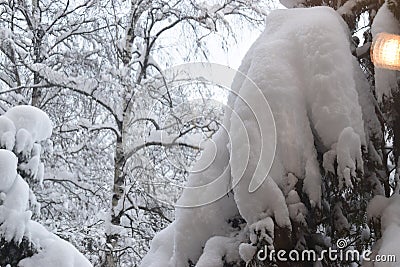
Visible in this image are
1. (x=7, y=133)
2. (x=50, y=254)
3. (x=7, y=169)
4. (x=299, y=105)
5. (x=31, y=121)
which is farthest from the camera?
(x=31, y=121)

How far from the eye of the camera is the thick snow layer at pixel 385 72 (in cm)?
177

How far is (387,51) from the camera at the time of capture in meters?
1.71

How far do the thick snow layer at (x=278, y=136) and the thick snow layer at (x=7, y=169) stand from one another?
1620 millimetres

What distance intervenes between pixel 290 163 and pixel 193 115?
3.70 m

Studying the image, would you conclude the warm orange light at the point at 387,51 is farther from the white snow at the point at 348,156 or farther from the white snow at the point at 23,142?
the white snow at the point at 23,142

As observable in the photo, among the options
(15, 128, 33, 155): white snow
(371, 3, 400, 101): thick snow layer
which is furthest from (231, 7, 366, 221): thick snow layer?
(15, 128, 33, 155): white snow

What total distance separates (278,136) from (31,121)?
2.37 m

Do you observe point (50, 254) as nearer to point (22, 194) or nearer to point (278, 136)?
point (22, 194)

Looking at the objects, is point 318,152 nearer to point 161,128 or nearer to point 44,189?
point 161,128

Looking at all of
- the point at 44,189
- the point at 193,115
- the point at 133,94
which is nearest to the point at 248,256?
the point at 193,115

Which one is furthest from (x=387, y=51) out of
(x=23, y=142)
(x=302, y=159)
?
(x=23, y=142)

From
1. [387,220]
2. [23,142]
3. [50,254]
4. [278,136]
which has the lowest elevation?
[50,254]

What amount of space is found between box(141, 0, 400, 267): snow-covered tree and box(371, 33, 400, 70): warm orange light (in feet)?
0.17

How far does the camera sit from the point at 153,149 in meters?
5.92
